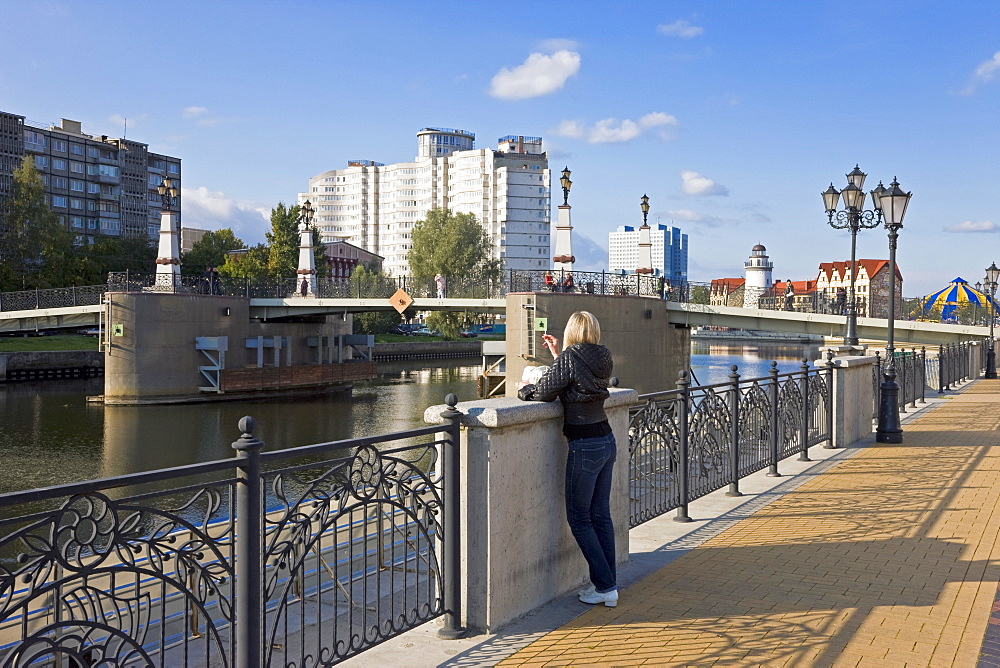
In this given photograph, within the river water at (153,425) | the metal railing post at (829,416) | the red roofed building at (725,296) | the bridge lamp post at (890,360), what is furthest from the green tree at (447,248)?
the metal railing post at (829,416)

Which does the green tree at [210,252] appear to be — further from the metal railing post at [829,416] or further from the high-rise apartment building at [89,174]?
the metal railing post at [829,416]

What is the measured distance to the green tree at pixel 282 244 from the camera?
65.5 m

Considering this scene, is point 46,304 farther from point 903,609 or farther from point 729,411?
point 903,609

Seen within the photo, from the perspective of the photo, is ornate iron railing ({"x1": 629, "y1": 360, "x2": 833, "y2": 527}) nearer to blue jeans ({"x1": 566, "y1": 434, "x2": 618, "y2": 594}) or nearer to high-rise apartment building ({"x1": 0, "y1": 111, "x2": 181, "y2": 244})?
blue jeans ({"x1": 566, "y1": 434, "x2": 618, "y2": 594})

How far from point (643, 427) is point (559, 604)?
7.62 ft

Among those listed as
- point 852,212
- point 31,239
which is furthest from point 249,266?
point 852,212

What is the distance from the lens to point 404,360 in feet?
231

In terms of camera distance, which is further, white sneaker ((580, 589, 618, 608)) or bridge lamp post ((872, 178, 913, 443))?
bridge lamp post ((872, 178, 913, 443))

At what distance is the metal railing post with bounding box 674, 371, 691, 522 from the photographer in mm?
7641

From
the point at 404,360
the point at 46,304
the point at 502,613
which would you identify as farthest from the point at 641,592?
the point at 404,360

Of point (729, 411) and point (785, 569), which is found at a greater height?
point (729, 411)

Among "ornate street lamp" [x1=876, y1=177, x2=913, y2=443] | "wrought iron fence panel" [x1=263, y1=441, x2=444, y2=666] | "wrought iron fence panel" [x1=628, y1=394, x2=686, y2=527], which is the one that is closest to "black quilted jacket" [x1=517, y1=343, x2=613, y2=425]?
"wrought iron fence panel" [x1=263, y1=441, x2=444, y2=666]

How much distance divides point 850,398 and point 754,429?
368cm

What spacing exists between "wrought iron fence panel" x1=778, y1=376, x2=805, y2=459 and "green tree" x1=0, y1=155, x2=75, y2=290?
53953mm
